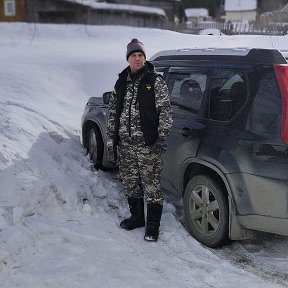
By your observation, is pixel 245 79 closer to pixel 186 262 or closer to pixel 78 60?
pixel 186 262

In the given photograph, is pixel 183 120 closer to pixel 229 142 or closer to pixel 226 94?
pixel 226 94

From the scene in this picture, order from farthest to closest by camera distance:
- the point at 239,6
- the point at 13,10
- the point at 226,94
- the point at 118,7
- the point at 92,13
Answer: the point at 239,6, the point at 118,7, the point at 13,10, the point at 92,13, the point at 226,94

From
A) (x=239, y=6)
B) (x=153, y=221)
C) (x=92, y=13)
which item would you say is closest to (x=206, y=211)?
(x=153, y=221)

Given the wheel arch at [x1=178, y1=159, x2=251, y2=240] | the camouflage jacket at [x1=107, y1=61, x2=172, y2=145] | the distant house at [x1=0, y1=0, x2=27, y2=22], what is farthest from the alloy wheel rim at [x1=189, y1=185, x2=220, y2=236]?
the distant house at [x1=0, y1=0, x2=27, y2=22]

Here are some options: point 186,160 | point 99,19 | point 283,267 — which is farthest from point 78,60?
point 99,19

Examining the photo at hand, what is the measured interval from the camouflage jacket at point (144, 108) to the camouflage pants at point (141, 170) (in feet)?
0.38

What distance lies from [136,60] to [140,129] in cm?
62

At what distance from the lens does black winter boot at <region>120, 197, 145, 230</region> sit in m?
4.45

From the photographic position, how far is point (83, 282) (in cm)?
340

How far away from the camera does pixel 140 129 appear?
4.11 metres

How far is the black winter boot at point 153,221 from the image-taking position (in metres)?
4.21

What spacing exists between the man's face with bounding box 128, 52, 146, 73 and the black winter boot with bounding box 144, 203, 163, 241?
1.28 metres

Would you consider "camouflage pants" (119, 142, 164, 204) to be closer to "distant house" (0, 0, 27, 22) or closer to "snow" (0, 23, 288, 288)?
"snow" (0, 23, 288, 288)

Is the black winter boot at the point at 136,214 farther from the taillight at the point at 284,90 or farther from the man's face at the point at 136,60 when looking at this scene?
the taillight at the point at 284,90
